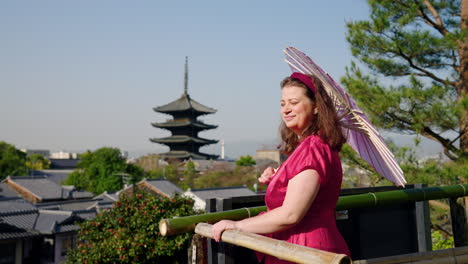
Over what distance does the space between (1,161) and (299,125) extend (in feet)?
126

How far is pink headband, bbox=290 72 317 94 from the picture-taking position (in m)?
1.33

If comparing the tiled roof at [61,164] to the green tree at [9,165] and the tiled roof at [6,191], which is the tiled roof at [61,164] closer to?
the green tree at [9,165]

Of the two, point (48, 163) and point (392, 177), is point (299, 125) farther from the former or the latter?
point (48, 163)

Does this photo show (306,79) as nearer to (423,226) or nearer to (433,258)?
(433,258)

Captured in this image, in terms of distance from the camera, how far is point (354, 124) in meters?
1.49

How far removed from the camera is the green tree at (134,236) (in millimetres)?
8039

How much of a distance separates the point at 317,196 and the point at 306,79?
0.36m

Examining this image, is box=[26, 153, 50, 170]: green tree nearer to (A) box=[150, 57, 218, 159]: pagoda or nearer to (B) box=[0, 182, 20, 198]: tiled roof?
(A) box=[150, 57, 218, 159]: pagoda

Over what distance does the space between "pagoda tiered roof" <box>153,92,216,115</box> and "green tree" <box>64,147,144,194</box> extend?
9.82 m

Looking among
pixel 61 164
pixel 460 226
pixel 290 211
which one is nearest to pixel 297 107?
pixel 290 211

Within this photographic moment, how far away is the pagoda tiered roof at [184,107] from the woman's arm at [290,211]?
4051 centimetres

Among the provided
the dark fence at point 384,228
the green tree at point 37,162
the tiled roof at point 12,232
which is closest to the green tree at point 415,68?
the dark fence at point 384,228

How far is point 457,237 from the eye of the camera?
6.48 ft

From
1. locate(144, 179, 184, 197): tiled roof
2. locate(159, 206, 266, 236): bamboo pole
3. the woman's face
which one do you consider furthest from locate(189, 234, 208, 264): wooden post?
locate(144, 179, 184, 197): tiled roof
